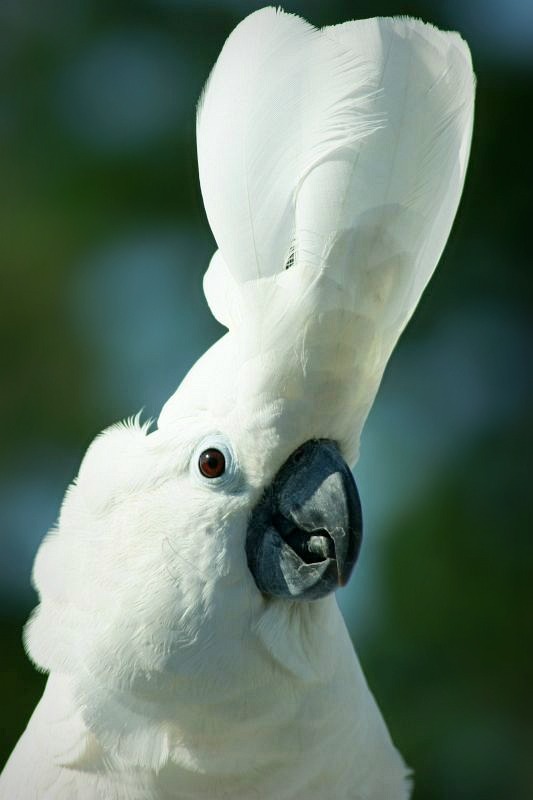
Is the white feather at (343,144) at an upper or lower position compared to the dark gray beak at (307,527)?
upper

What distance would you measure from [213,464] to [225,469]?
0.02m

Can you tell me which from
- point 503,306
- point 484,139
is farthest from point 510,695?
point 484,139

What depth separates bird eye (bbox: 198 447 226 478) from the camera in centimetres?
174

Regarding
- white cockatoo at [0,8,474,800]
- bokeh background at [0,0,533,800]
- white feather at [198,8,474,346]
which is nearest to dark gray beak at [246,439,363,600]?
white cockatoo at [0,8,474,800]

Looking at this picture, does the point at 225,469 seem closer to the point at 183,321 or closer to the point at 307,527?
the point at 307,527

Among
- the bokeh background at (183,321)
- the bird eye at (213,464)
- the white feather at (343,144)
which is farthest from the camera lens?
the bokeh background at (183,321)

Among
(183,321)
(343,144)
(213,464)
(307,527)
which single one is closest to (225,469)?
(213,464)

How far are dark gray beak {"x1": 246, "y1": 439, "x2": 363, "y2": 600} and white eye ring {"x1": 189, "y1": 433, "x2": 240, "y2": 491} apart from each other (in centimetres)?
7

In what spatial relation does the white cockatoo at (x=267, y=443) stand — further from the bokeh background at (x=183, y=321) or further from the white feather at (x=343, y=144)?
the bokeh background at (x=183, y=321)

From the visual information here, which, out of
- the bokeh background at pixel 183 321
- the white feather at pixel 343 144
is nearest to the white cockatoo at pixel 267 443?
the white feather at pixel 343 144

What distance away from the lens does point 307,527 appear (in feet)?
5.58

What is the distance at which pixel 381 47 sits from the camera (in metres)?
1.61

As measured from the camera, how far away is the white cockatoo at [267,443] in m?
1.64

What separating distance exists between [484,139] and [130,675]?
12.8 ft
